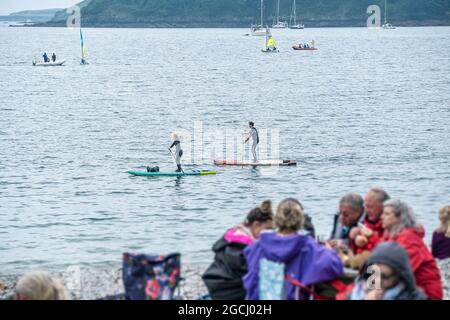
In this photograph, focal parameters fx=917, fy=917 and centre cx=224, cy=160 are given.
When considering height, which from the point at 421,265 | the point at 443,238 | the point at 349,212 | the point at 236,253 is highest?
the point at 349,212

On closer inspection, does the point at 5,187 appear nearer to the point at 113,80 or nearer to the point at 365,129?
the point at 365,129

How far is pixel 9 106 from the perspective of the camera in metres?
81.7

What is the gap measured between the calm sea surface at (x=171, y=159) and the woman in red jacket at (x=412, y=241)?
11.0ft

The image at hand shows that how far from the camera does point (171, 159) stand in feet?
145

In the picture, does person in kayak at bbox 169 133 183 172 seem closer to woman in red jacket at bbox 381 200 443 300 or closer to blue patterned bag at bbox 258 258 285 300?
blue patterned bag at bbox 258 258 285 300

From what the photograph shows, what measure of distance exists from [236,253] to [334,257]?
164cm

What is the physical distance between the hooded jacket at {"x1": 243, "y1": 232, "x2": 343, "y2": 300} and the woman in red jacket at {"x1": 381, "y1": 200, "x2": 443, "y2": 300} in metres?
0.72

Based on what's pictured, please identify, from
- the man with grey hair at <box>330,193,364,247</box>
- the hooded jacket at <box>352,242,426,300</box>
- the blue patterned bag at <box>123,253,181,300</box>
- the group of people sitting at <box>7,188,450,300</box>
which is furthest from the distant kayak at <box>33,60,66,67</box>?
the hooded jacket at <box>352,242,426,300</box>

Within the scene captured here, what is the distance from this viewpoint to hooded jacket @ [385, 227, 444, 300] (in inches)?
396

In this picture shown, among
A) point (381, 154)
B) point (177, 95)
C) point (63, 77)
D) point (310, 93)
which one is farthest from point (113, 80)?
point (381, 154)

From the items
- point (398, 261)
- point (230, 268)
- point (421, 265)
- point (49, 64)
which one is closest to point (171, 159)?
point (230, 268)

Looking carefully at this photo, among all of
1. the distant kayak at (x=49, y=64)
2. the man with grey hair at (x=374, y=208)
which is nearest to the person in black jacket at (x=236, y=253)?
the man with grey hair at (x=374, y=208)

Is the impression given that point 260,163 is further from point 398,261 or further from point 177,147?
point 398,261
